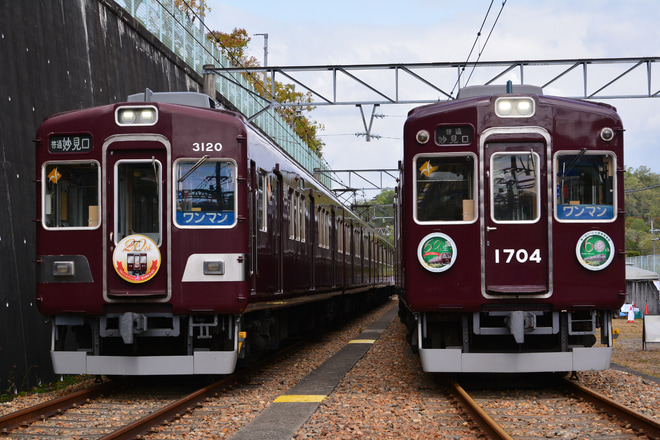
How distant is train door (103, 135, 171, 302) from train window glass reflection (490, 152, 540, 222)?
3.63 meters

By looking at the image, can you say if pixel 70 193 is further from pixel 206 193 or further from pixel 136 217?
pixel 206 193

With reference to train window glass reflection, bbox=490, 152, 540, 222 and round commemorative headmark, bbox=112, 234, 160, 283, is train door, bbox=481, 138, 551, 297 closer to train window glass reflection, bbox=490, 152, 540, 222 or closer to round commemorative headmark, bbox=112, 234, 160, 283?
train window glass reflection, bbox=490, 152, 540, 222

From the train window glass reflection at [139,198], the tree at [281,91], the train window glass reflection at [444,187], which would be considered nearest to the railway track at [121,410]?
the train window glass reflection at [139,198]

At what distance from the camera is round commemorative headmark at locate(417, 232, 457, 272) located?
9.66 m

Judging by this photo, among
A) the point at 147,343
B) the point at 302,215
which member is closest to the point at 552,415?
the point at 147,343

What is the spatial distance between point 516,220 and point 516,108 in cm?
125

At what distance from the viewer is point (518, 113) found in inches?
381

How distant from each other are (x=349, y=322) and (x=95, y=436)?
59.9 feet

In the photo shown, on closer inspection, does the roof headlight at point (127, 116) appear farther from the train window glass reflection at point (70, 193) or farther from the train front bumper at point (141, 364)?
the train front bumper at point (141, 364)

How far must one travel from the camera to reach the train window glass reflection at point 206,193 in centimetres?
966

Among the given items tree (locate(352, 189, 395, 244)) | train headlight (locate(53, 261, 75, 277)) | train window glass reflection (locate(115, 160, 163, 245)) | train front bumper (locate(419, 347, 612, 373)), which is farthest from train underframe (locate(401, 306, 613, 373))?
tree (locate(352, 189, 395, 244))

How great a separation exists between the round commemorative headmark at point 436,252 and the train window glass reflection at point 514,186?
60cm

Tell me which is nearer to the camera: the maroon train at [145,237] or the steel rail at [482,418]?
the steel rail at [482,418]

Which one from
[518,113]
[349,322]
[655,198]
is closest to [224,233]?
[518,113]
